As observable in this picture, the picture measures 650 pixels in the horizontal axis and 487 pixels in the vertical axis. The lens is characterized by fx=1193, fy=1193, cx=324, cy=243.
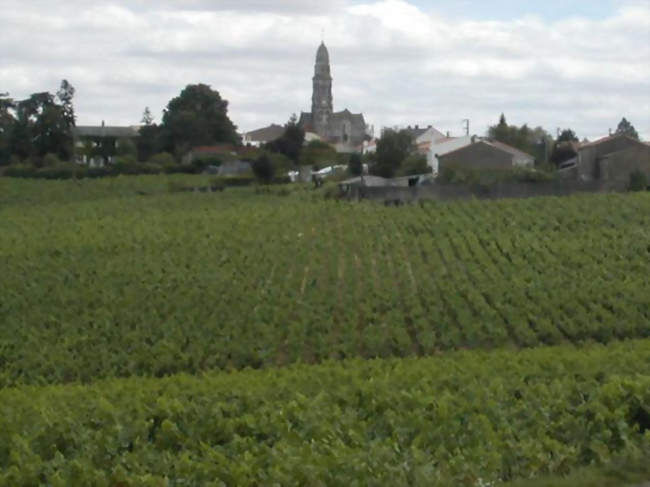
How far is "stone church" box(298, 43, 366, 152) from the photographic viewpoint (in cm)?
16175

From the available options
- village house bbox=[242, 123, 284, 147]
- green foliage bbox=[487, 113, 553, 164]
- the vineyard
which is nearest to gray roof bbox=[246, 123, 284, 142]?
village house bbox=[242, 123, 284, 147]

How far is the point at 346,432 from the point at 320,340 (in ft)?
47.4

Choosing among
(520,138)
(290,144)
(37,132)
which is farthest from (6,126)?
(520,138)

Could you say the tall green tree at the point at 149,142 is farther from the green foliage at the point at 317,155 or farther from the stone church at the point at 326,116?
the stone church at the point at 326,116

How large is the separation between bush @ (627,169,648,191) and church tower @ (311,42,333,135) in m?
105

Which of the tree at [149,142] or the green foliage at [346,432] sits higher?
the tree at [149,142]

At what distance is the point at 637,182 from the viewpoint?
60719 millimetres

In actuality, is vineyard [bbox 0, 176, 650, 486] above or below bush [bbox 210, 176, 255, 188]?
below

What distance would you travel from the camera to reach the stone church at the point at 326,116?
531 ft

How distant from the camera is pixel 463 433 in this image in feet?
36.5

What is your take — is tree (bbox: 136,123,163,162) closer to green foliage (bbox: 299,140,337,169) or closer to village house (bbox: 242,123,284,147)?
green foliage (bbox: 299,140,337,169)

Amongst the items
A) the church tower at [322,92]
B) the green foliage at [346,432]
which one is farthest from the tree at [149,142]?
the green foliage at [346,432]

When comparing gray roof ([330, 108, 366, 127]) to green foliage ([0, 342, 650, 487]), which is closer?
green foliage ([0, 342, 650, 487])

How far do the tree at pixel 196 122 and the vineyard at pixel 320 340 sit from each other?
36.9 meters
